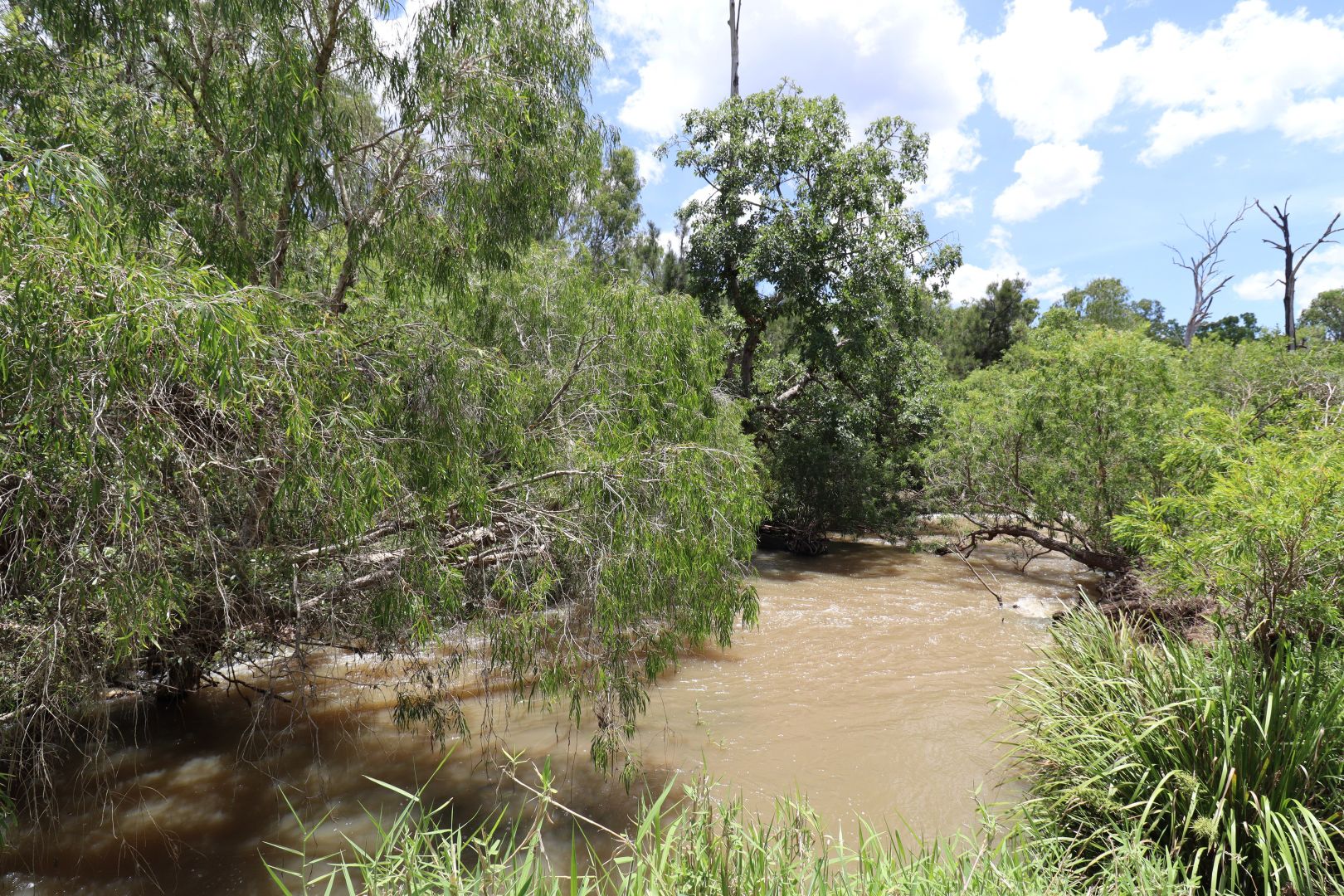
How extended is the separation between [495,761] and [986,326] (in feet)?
97.0

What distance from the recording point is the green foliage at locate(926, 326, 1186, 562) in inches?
430

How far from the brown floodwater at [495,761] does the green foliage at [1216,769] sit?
67 centimetres

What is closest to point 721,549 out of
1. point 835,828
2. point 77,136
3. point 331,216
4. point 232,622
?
point 835,828

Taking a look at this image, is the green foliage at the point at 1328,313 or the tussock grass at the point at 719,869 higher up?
the green foliage at the point at 1328,313

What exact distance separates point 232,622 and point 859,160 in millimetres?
14495

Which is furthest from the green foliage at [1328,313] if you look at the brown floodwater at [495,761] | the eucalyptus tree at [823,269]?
the brown floodwater at [495,761]

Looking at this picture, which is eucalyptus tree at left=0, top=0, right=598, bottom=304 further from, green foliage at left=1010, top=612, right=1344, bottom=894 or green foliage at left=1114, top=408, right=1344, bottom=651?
green foliage at left=1010, top=612, right=1344, bottom=894

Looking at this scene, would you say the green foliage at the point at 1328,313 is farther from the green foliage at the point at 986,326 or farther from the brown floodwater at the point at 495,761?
the brown floodwater at the point at 495,761

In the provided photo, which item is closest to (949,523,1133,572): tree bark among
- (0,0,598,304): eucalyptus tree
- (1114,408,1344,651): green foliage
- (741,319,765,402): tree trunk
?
(741,319,765,402): tree trunk

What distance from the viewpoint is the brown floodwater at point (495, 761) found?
202 inches

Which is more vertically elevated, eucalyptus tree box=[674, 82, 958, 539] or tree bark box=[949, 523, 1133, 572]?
eucalyptus tree box=[674, 82, 958, 539]

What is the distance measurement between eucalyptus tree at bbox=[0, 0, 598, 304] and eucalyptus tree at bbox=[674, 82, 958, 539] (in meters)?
9.87

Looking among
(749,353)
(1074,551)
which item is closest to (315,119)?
(1074,551)

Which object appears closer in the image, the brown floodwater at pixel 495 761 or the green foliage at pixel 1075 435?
the brown floodwater at pixel 495 761
